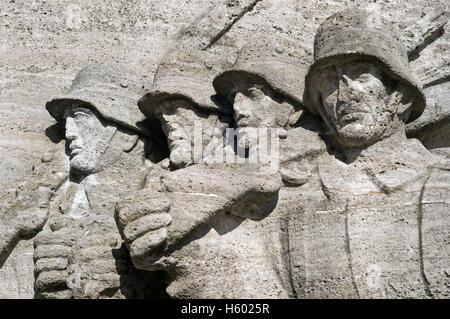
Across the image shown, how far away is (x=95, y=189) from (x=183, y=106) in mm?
760

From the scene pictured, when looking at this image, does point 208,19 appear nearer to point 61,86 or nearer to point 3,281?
point 61,86

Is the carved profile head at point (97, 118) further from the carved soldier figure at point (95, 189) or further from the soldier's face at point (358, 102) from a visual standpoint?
the soldier's face at point (358, 102)

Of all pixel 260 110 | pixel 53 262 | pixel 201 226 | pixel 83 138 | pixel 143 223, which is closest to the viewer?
pixel 143 223

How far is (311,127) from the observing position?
583 cm

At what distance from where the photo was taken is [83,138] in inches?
245

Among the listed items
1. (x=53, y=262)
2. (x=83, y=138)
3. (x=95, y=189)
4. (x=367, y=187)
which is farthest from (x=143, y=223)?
(x=83, y=138)

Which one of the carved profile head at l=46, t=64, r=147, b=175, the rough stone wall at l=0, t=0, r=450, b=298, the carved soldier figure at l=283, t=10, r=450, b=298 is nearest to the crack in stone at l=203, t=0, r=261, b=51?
the rough stone wall at l=0, t=0, r=450, b=298

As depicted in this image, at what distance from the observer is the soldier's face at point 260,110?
5.81 metres

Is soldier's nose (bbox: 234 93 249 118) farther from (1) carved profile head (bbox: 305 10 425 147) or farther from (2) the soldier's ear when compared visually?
(2) the soldier's ear

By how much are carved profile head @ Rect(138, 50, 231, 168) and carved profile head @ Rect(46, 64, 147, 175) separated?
17 centimetres

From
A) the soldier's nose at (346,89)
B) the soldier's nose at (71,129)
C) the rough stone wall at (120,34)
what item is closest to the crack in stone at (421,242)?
the soldier's nose at (346,89)

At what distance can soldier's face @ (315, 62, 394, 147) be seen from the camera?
539 centimetres

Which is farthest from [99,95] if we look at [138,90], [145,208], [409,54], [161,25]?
[409,54]

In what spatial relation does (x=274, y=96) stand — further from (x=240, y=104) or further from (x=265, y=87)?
(x=240, y=104)
